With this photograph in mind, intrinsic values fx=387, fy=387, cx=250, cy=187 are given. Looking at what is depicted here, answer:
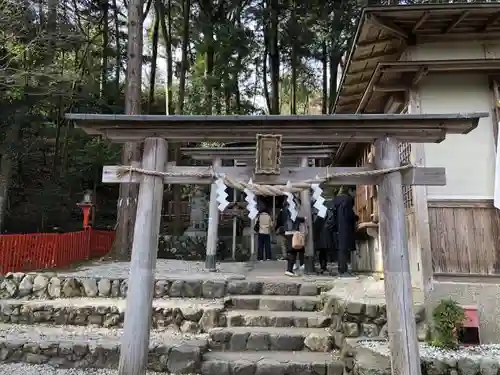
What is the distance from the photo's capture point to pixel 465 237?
602 cm

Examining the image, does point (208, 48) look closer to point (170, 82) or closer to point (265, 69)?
point (170, 82)

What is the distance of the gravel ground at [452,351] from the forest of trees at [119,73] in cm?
858

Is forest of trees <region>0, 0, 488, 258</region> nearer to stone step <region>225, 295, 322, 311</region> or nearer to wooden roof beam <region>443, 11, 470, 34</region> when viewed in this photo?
stone step <region>225, 295, 322, 311</region>

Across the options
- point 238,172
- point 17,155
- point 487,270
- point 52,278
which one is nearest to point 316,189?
point 238,172

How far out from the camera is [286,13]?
2177 cm

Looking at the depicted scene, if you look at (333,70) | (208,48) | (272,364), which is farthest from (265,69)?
(272,364)

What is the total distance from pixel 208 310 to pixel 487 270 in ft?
15.0

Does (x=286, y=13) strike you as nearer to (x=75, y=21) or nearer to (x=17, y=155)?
(x=75, y=21)

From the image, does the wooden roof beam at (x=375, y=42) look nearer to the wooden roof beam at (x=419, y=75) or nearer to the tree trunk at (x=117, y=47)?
the wooden roof beam at (x=419, y=75)

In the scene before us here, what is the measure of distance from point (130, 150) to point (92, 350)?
22.4ft

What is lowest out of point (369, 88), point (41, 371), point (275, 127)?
point (41, 371)

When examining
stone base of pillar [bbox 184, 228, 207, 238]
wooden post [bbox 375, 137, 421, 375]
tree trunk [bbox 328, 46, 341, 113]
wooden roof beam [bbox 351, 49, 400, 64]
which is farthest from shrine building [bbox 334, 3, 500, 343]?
tree trunk [bbox 328, 46, 341, 113]

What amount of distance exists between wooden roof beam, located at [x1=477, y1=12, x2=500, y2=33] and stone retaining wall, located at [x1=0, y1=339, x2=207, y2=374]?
6903 millimetres

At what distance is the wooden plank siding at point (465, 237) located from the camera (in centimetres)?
597
